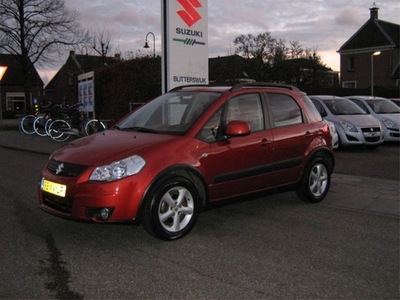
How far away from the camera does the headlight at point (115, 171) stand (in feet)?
14.2

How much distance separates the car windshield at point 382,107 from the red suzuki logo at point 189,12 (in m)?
7.49

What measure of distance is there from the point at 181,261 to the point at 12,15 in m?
29.1

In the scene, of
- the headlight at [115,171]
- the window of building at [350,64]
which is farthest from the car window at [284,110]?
the window of building at [350,64]

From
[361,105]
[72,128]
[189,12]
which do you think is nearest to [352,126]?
[361,105]

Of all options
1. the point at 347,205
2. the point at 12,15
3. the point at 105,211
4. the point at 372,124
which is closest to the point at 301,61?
the point at 12,15

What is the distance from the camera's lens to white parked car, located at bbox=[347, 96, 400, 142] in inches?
533

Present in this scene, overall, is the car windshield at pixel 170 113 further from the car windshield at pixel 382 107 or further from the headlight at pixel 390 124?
the car windshield at pixel 382 107

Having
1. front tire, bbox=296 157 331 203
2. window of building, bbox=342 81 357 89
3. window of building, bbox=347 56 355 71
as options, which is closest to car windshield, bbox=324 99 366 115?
front tire, bbox=296 157 331 203

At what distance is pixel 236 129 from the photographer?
494 centimetres

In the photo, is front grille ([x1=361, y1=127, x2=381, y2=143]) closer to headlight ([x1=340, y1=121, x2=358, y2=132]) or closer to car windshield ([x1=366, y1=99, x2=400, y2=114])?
headlight ([x1=340, y1=121, x2=358, y2=132])

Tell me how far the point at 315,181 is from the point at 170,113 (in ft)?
8.04

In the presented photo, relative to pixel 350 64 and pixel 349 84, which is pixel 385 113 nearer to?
pixel 349 84

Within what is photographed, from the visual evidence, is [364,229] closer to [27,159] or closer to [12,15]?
[27,159]

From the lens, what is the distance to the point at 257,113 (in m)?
5.66
